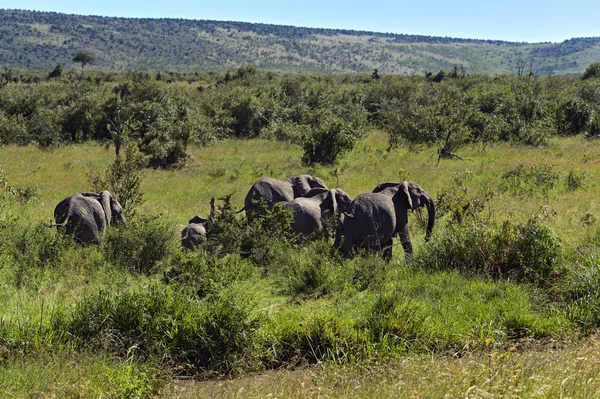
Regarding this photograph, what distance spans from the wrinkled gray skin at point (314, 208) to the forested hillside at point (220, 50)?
106 metres

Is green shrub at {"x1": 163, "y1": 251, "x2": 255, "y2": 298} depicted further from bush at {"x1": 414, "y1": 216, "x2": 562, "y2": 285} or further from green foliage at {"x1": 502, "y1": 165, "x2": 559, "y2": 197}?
green foliage at {"x1": 502, "y1": 165, "x2": 559, "y2": 197}

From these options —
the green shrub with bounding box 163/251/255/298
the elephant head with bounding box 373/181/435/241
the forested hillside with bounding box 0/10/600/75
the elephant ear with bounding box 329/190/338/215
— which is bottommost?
the green shrub with bounding box 163/251/255/298

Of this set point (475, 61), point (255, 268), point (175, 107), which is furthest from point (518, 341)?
point (475, 61)

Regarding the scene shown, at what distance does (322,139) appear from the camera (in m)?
23.6

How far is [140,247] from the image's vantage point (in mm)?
9750

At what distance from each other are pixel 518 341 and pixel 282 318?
2.49 meters

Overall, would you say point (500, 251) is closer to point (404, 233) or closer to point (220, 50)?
point (404, 233)

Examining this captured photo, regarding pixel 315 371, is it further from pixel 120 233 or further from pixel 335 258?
pixel 120 233

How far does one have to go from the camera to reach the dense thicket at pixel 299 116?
24.3 m

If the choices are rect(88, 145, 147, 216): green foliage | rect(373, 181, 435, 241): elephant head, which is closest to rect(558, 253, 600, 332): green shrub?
rect(373, 181, 435, 241): elephant head

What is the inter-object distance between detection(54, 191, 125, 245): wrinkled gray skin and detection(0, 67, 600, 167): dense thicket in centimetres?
1039

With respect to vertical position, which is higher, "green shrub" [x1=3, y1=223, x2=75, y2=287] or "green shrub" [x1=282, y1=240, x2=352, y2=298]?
"green shrub" [x1=282, y1=240, x2=352, y2=298]

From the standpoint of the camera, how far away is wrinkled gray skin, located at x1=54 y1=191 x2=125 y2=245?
11.1 meters

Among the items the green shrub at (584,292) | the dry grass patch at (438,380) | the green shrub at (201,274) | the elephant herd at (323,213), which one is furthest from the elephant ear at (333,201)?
the dry grass patch at (438,380)
